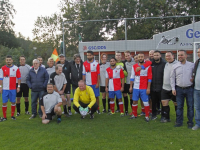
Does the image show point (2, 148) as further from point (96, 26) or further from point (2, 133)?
point (96, 26)

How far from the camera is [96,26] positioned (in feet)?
86.2

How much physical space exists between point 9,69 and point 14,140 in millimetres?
2458

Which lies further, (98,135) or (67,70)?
(67,70)

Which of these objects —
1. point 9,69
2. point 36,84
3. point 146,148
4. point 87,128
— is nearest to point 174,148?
point 146,148

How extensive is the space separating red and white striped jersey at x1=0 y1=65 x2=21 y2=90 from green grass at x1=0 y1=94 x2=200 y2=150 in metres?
1.01

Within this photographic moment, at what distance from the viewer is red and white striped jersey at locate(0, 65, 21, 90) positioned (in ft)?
19.2

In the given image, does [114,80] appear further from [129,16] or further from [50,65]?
[129,16]

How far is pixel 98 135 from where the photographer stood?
14.4 ft

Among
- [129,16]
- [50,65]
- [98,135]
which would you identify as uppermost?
[129,16]

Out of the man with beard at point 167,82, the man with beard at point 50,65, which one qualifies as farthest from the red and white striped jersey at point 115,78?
→ the man with beard at point 50,65

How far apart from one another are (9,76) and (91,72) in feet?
7.97

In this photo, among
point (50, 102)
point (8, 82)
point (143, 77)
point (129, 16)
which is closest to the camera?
point (143, 77)

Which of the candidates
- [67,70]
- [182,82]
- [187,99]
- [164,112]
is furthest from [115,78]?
[187,99]

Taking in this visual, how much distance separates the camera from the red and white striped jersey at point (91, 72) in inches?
249
